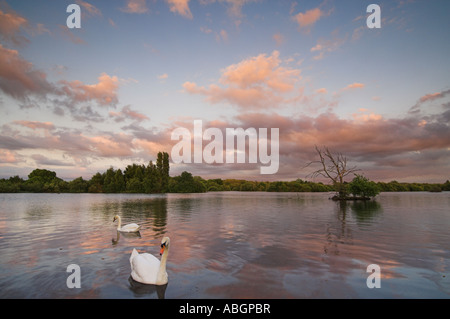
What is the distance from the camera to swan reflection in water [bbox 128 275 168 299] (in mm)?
7188

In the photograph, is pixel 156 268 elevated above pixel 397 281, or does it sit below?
above

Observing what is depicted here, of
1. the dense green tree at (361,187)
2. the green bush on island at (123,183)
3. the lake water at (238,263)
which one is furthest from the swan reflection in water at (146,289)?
the green bush on island at (123,183)

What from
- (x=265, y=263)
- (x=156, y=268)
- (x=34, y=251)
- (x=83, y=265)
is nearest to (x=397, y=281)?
(x=265, y=263)

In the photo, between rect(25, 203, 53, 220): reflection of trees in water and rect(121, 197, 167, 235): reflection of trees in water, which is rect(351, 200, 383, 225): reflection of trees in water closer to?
rect(121, 197, 167, 235): reflection of trees in water

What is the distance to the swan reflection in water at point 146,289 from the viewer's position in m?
7.19

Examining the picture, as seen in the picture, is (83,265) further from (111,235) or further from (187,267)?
(111,235)

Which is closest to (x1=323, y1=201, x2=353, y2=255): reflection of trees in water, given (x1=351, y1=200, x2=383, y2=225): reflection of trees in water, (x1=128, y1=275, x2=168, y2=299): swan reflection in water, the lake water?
the lake water

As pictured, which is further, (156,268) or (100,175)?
(100,175)

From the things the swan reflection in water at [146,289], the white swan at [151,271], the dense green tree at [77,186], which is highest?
the white swan at [151,271]

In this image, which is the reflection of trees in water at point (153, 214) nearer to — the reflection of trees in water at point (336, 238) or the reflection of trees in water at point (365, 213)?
the reflection of trees in water at point (336, 238)

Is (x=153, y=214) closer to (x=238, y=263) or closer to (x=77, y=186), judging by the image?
(x=238, y=263)

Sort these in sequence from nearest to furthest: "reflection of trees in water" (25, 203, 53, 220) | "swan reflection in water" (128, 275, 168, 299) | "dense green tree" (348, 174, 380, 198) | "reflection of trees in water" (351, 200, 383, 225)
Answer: "swan reflection in water" (128, 275, 168, 299)
"reflection of trees in water" (351, 200, 383, 225)
"reflection of trees in water" (25, 203, 53, 220)
"dense green tree" (348, 174, 380, 198)

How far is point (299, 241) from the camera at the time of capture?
14336mm
